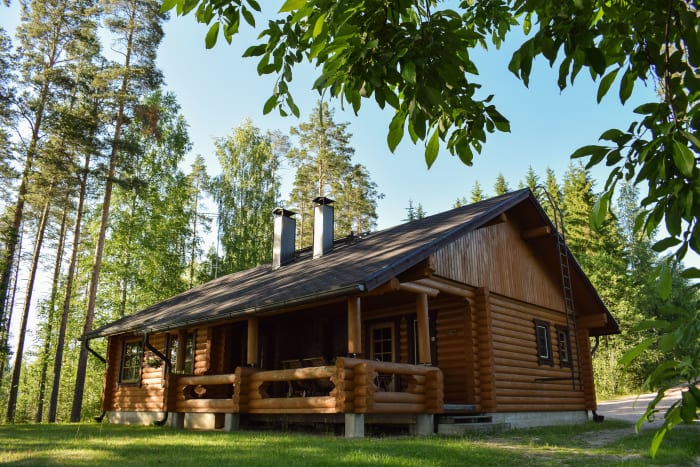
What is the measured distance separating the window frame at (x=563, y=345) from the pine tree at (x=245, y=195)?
56.3ft

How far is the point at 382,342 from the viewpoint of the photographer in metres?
13.2

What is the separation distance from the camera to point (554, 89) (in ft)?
7.62

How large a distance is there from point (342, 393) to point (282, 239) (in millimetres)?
7667

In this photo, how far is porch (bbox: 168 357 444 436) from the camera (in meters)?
9.05

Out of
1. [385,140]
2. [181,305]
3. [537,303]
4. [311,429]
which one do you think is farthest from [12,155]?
[385,140]

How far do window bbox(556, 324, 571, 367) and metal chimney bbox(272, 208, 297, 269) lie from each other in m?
8.00

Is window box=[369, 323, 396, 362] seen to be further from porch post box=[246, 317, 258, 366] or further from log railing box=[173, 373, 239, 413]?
log railing box=[173, 373, 239, 413]

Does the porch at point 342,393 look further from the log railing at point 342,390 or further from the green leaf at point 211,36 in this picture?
the green leaf at point 211,36

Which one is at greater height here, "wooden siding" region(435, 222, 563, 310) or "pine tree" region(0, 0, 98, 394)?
"pine tree" region(0, 0, 98, 394)

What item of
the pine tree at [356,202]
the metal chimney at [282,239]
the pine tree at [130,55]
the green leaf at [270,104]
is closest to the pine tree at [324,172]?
the pine tree at [356,202]

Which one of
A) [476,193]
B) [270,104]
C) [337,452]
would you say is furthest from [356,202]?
[270,104]

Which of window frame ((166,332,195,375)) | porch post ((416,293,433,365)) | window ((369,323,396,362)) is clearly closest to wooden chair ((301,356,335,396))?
porch post ((416,293,433,365))

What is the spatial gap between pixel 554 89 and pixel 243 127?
30.3 metres

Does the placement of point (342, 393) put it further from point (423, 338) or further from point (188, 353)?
point (188, 353)
